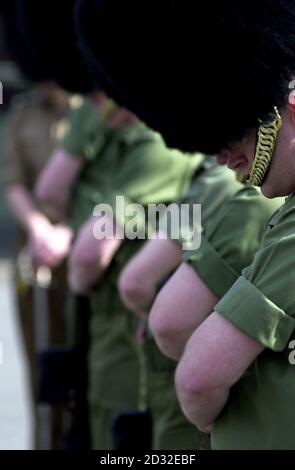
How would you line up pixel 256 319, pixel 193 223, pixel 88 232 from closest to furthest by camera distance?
pixel 256 319
pixel 193 223
pixel 88 232

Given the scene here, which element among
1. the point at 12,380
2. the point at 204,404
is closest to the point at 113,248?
the point at 204,404

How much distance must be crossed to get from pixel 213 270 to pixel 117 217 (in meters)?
1.08

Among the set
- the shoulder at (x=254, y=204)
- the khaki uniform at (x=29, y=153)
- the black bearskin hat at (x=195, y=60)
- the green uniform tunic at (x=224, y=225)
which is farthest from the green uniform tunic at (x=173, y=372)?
the khaki uniform at (x=29, y=153)

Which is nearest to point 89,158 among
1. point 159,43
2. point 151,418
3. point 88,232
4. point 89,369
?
point 88,232

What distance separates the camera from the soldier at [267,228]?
196 cm

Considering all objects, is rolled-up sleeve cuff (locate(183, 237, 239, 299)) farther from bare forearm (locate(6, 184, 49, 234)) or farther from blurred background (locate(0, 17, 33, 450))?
blurred background (locate(0, 17, 33, 450))

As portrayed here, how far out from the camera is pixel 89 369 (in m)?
3.89

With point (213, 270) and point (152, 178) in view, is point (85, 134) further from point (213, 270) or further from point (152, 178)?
point (213, 270)

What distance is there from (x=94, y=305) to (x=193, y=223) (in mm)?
1194

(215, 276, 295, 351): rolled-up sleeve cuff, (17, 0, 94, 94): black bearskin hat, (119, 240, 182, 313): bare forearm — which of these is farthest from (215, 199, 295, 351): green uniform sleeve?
(17, 0, 94, 94): black bearskin hat

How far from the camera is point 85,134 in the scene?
3705 millimetres

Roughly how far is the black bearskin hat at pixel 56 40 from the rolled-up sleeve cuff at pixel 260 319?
1.72 metres

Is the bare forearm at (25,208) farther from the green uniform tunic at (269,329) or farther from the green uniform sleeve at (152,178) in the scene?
the green uniform tunic at (269,329)
